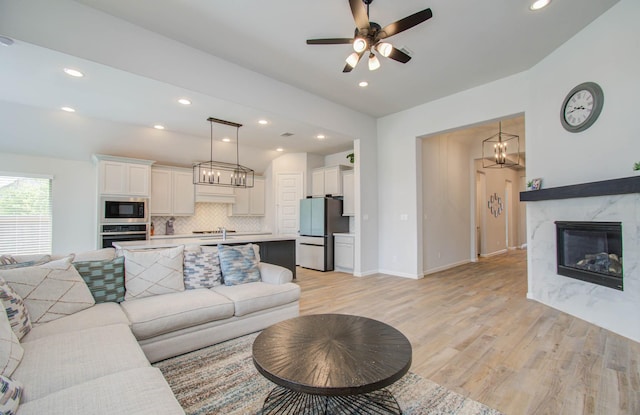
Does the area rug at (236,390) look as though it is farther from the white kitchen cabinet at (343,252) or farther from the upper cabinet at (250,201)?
the upper cabinet at (250,201)

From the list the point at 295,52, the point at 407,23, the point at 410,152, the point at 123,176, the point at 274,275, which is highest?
the point at 295,52

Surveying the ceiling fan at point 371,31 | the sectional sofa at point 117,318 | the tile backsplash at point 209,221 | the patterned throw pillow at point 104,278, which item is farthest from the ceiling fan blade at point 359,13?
the tile backsplash at point 209,221

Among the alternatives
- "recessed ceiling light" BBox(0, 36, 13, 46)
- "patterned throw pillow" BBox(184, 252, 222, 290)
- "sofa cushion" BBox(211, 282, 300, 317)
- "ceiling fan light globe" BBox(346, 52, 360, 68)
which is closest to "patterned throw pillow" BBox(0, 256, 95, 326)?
"patterned throw pillow" BBox(184, 252, 222, 290)

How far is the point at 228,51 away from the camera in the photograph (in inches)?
135

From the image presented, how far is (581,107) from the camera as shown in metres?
3.26

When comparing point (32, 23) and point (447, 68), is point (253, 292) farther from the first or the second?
point (447, 68)

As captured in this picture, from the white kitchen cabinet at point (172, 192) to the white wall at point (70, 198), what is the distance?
1006mm

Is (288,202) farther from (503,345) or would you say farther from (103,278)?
(503,345)

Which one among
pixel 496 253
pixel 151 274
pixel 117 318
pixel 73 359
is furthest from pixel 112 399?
pixel 496 253

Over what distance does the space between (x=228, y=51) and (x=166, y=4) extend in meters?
0.85

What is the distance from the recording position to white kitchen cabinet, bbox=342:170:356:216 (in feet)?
20.3

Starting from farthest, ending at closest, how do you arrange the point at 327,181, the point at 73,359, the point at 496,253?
the point at 496,253, the point at 327,181, the point at 73,359

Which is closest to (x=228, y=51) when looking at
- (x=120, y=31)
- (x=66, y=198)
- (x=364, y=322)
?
(x=120, y=31)

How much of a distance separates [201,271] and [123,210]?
3.40 meters
